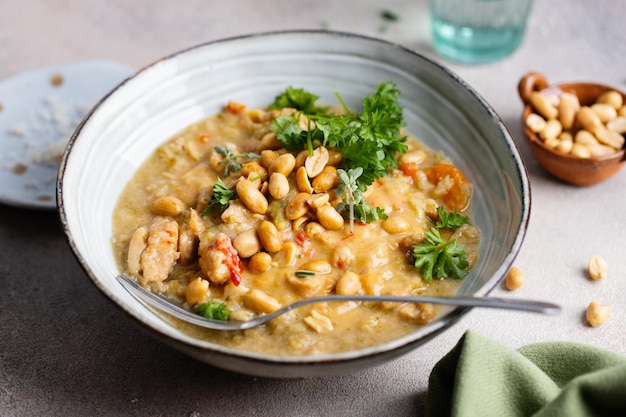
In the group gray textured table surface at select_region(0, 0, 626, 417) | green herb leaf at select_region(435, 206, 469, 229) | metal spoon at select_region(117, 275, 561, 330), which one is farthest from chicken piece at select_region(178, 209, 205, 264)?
green herb leaf at select_region(435, 206, 469, 229)

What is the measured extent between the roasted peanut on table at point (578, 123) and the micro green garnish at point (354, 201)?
1.79 meters

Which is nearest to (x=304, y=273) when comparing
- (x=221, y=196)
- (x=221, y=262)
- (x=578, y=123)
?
(x=221, y=262)

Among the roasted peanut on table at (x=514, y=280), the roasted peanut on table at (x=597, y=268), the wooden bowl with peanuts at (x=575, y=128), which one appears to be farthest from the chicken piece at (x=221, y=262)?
the wooden bowl with peanuts at (x=575, y=128)

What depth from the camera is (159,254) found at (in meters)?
4.22

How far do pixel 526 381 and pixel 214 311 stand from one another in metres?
1.68

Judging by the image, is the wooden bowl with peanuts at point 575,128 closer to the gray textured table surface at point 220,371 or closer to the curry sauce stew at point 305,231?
Result: the gray textured table surface at point 220,371

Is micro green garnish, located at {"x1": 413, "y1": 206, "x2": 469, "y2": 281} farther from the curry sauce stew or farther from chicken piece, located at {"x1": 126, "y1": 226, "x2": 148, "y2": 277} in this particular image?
chicken piece, located at {"x1": 126, "y1": 226, "x2": 148, "y2": 277}

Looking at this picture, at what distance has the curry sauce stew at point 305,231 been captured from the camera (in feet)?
12.9

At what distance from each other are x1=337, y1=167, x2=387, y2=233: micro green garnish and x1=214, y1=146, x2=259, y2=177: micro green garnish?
2.21 ft

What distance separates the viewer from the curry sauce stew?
3.94 meters

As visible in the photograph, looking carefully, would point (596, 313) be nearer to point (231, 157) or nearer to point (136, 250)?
point (231, 157)

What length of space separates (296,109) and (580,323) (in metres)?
2.40

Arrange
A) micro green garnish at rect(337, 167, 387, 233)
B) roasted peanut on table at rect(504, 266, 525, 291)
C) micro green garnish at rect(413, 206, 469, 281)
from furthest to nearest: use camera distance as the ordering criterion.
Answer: roasted peanut on table at rect(504, 266, 525, 291)
micro green garnish at rect(337, 167, 387, 233)
micro green garnish at rect(413, 206, 469, 281)

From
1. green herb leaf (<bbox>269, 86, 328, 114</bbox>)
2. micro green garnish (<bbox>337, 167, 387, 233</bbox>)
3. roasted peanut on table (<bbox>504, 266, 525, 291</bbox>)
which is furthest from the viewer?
green herb leaf (<bbox>269, 86, 328, 114</bbox>)
